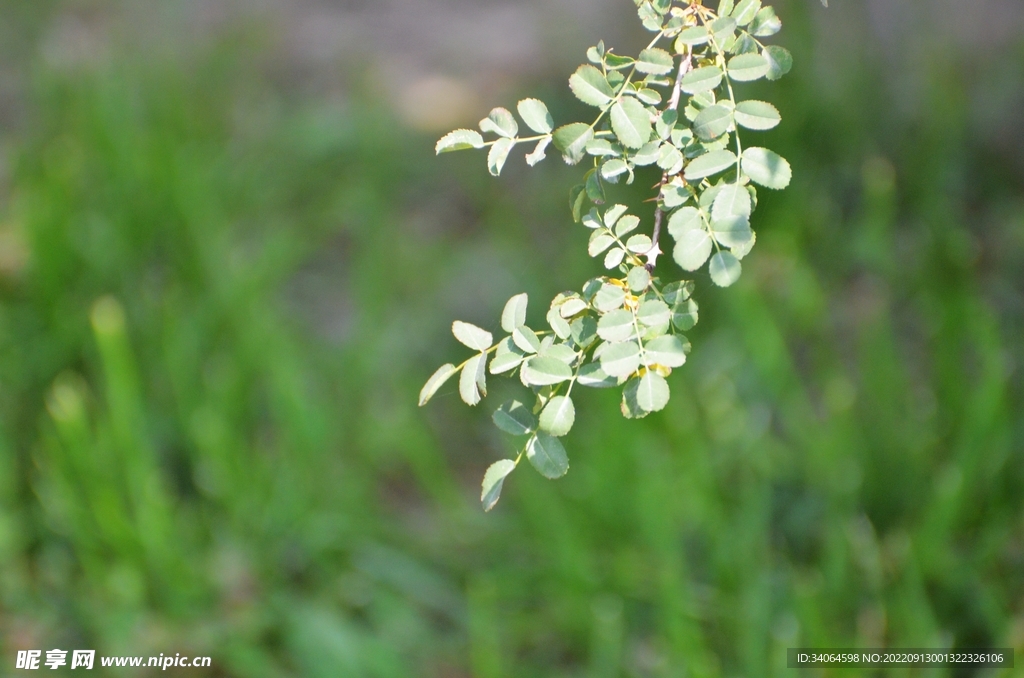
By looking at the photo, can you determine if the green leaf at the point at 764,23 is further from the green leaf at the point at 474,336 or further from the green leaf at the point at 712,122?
the green leaf at the point at 474,336

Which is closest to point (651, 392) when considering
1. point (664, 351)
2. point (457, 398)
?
point (664, 351)

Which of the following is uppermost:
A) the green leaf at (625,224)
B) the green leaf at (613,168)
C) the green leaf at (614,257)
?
the green leaf at (613,168)

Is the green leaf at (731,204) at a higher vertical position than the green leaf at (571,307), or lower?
higher

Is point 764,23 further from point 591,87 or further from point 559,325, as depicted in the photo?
point 559,325

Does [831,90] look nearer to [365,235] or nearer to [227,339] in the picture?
[365,235]

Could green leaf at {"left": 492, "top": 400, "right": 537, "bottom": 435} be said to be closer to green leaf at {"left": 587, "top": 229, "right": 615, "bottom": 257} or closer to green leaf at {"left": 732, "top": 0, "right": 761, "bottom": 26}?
green leaf at {"left": 587, "top": 229, "right": 615, "bottom": 257}

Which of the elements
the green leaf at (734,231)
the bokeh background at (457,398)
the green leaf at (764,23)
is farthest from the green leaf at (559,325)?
the bokeh background at (457,398)

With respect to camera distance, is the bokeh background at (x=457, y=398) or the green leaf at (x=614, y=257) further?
the bokeh background at (x=457, y=398)
